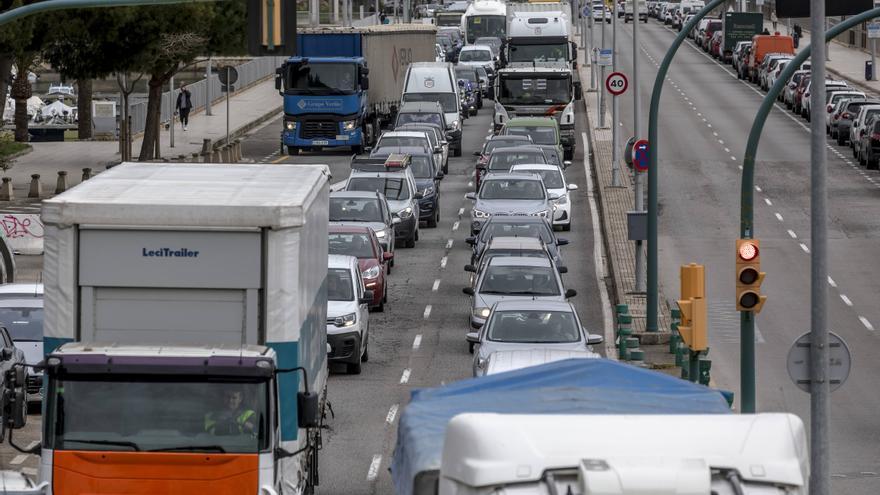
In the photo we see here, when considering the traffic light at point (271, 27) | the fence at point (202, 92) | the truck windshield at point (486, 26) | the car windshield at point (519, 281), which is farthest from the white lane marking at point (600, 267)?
the truck windshield at point (486, 26)

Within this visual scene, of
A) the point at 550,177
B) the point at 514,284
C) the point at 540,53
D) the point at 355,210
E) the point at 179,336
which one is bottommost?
the point at 514,284

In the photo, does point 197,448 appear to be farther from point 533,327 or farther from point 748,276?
point 533,327

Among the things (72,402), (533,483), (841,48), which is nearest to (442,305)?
(72,402)

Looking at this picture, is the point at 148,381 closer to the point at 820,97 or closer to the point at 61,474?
the point at 61,474

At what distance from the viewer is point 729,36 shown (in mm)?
94125

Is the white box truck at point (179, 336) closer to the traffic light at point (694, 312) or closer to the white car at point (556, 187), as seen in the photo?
the traffic light at point (694, 312)

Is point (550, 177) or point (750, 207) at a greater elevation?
point (750, 207)

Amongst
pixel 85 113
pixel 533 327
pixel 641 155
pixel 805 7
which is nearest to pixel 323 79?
pixel 85 113

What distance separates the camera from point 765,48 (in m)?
81.8

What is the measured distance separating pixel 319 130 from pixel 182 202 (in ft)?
132

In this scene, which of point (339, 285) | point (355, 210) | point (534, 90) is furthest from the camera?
point (534, 90)

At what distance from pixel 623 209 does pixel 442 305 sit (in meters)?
12.4

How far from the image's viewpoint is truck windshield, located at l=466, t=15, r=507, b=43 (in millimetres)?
97938

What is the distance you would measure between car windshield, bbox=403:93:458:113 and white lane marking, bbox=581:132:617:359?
560 cm
